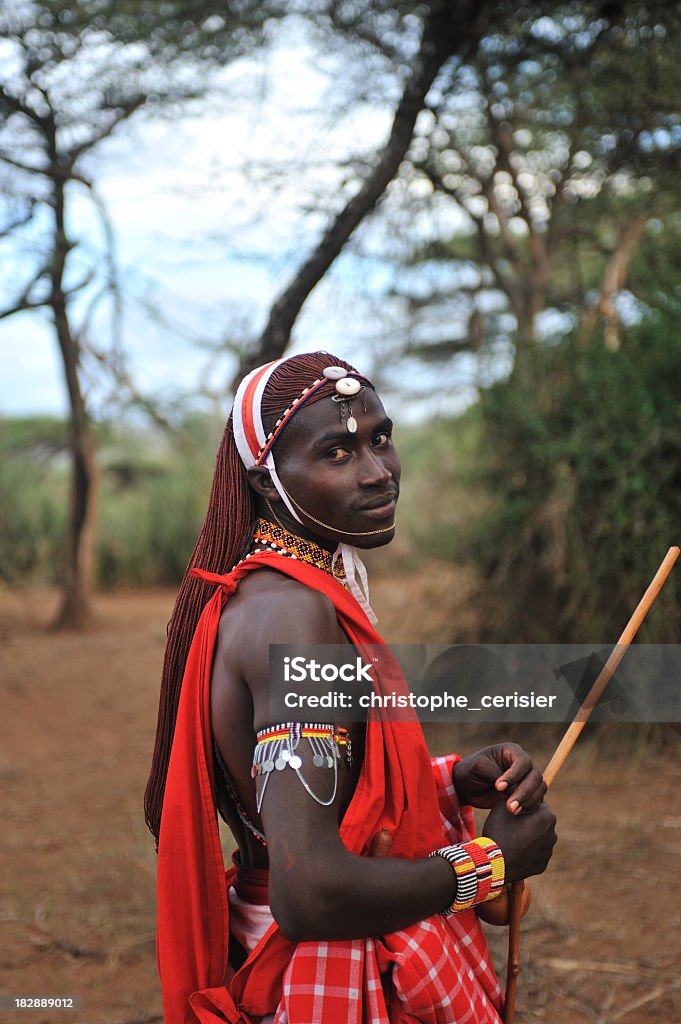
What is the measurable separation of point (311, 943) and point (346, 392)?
88 cm

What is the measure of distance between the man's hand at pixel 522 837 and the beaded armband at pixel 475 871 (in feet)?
0.07

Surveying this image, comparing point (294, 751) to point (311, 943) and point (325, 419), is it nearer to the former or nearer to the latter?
point (311, 943)

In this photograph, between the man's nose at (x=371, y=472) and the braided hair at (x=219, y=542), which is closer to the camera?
the man's nose at (x=371, y=472)

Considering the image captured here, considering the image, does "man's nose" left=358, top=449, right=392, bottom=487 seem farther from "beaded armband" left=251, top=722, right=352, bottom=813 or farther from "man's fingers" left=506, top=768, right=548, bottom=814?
"man's fingers" left=506, top=768, right=548, bottom=814

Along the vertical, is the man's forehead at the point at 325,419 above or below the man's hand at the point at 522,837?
above

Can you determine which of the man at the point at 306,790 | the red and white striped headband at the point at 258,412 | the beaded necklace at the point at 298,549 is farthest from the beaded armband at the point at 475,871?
the red and white striped headband at the point at 258,412

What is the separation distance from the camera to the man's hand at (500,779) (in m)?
1.49

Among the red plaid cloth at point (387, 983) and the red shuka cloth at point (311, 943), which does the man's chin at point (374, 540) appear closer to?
the red shuka cloth at point (311, 943)

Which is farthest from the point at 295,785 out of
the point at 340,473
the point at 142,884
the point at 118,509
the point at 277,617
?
the point at 118,509

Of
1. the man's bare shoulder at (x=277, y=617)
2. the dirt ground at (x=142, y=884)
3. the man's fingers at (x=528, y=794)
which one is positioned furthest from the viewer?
the dirt ground at (x=142, y=884)

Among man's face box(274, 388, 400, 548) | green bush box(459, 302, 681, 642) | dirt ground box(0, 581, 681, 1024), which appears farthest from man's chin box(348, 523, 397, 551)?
green bush box(459, 302, 681, 642)

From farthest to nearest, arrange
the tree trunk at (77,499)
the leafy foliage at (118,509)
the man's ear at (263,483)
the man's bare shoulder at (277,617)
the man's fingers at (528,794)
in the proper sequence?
the leafy foliage at (118,509) < the tree trunk at (77,499) < the man's ear at (263,483) < the man's fingers at (528,794) < the man's bare shoulder at (277,617)

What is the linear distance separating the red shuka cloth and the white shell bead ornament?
11.8 inches

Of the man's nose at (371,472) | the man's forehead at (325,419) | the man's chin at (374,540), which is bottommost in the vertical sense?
the man's chin at (374,540)
